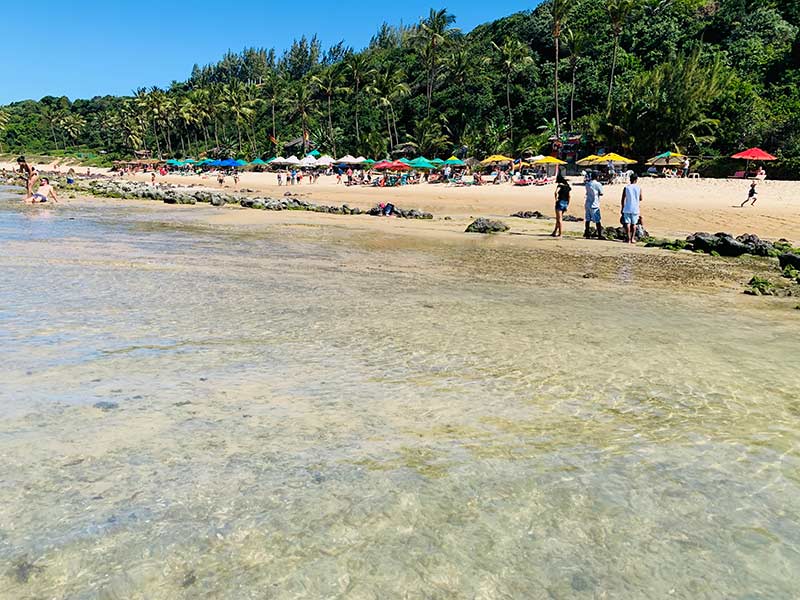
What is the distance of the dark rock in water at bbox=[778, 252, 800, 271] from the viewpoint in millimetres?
11064

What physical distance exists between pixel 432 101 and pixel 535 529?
7569 centimetres

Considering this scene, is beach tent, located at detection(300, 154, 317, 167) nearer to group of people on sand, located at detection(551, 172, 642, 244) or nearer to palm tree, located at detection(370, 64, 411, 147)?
palm tree, located at detection(370, 64, 411, 147)

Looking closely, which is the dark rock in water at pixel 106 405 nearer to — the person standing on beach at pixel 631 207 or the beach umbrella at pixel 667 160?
the person standing on beach at pixel 631 207

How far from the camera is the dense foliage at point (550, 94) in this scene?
43688 millimetres

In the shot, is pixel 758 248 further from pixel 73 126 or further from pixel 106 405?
pixel 73 126

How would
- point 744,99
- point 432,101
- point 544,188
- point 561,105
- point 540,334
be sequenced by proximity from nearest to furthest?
point 540,334 < point 544,188 < point 744,99 < point 561,105 < point 432,101

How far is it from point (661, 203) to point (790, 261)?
1590 centimetres

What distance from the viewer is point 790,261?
11.2 meters

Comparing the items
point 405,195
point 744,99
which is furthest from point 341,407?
point 744,99

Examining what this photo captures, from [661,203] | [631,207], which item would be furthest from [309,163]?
[631,207]

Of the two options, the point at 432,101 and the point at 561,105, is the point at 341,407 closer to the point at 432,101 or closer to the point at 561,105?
the point at 561,105

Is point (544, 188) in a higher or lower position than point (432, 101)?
lower

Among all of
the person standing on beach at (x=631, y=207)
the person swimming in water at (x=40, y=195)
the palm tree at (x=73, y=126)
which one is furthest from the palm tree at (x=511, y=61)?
the palm tree at (x=73, y=126)

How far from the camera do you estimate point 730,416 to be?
394 centimetres
